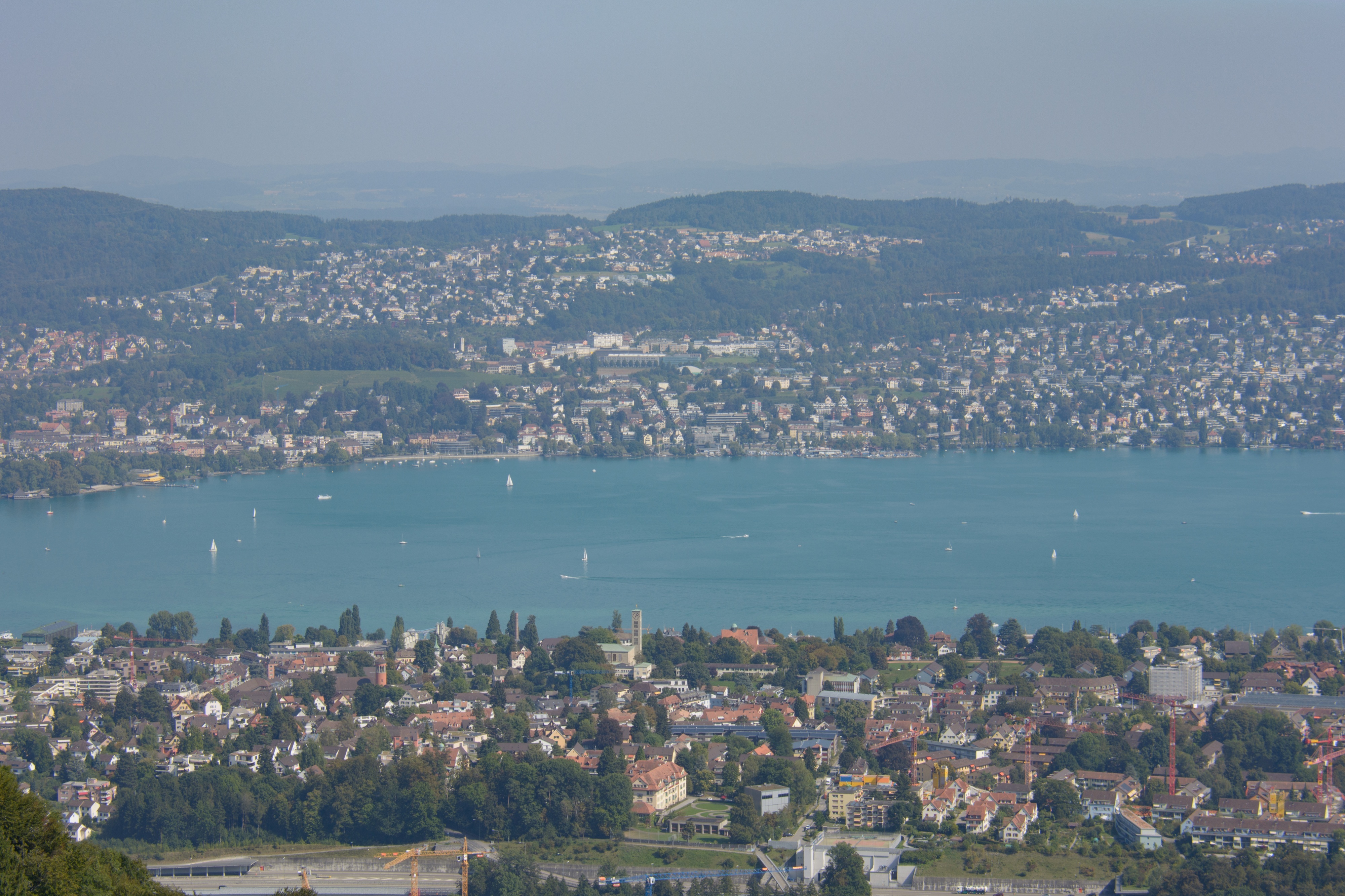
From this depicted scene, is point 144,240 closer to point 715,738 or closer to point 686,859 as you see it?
point 715,738

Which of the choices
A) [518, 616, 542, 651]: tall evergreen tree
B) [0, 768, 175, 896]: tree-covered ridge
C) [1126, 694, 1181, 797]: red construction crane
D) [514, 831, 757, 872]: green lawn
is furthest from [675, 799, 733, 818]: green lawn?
[0, 768, 175, 896]: tree-covered ridge

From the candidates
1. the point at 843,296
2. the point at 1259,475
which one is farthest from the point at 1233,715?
the point at 843,296

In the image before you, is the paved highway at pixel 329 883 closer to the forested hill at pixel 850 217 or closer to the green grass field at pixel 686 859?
the green grass field at pixel 686 859

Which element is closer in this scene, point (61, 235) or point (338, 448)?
point (338, 448)

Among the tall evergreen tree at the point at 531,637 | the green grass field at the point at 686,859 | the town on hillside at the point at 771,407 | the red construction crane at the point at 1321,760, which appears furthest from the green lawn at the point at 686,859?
the town on hillside at the point at 771,407

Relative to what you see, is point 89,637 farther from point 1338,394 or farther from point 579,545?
point 1338,394

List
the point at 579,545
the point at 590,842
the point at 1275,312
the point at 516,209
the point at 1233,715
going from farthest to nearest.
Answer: the point at 516,209
the point at 1275,312
the point at 579,545
the point at 1233,715
the point at 590,842

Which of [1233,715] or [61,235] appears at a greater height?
[61,235]
